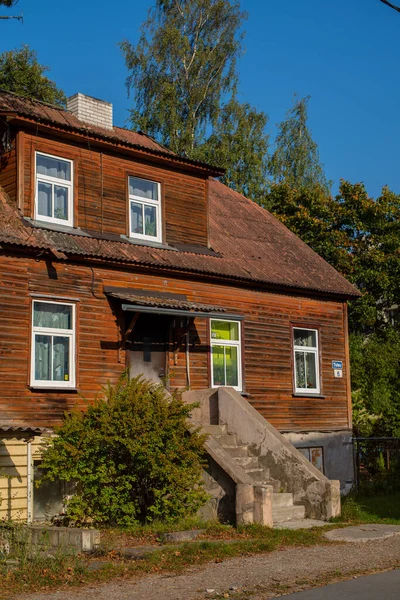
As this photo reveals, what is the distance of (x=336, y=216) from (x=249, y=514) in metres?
22.0

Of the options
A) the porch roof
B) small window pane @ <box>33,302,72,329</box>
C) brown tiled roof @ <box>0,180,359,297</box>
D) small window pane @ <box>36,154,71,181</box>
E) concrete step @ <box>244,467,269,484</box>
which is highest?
small window pane @ <box>36,154,71,181</box>

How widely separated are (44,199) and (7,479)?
18.3 ft

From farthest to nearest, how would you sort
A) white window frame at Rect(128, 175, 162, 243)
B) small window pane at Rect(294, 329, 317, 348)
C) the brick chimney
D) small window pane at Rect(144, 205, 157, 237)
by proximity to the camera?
small window pane at Rect(294, 329, 317, 348), the brick chimney, small window pane at Rect(144, 205, 157, 237), white window frame at Rect(128, 175, 162, 243)

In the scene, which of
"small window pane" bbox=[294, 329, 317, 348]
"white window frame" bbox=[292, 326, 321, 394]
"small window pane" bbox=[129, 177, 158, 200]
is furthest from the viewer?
"small window pane" bbox=[294, 329, 317, 348]

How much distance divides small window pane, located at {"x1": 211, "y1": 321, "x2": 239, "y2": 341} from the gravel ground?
7.44 metres

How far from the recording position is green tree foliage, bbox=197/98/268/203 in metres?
37.6

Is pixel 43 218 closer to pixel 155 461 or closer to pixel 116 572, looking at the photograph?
pixel 155 461

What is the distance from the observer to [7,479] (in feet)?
47.0

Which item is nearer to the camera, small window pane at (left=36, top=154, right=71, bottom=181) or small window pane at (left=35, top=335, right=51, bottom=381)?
small window pane at (left=35, top=335, right=51, bottom=381)

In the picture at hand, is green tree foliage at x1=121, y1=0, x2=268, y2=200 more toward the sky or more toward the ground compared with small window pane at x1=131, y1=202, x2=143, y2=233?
more toward the sky

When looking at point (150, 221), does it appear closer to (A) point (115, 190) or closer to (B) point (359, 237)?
(A) point (115, 190)

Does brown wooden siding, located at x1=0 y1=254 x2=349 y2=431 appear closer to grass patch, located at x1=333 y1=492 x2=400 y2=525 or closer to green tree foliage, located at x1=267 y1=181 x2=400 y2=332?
grass patch, located at x1=333 y1=492 x2=400 y2=525

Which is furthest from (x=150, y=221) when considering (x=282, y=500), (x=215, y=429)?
(x=282, y=500)

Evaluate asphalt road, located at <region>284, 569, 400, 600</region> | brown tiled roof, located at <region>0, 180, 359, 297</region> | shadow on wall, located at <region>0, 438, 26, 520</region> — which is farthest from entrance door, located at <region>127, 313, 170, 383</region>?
asphalt road, located at <region>284, 569, 400, 600</region>
